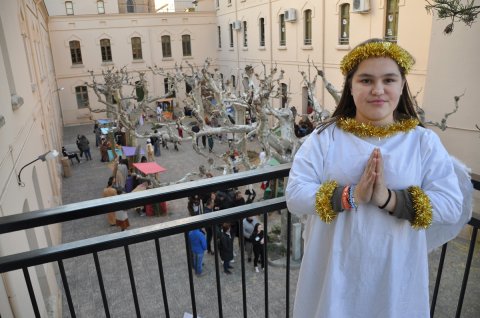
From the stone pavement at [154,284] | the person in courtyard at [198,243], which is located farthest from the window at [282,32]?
the person in courtyard at [198,243]

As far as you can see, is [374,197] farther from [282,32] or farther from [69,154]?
[282,32]

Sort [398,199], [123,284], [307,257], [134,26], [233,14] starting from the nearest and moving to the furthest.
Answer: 1. [398,199]
2. [307,257]
3. [123,284]
4. [233,14]
5. [134,26]

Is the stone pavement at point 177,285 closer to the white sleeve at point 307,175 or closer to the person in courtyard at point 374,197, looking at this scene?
the person in courtyard at point 374,197

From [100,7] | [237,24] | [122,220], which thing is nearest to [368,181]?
[122,220]

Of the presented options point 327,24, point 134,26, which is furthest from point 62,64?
point 327,24

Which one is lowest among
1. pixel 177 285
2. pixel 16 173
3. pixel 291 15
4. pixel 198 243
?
pixel 177 285

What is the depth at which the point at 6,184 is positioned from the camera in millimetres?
5496

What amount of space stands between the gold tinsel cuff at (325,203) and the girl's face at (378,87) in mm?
368

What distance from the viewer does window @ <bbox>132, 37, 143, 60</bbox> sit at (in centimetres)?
3256

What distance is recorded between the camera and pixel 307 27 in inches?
794

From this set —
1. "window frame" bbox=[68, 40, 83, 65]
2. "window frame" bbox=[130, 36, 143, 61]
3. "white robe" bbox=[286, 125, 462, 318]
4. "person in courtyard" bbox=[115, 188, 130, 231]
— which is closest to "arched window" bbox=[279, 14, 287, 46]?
"window frame" bbox=[130, 36, 143, 61]

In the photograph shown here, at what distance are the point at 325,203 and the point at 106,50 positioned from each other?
33506mm

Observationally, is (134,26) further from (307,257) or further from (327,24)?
(307,257)

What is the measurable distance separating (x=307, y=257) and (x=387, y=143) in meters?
0.63
